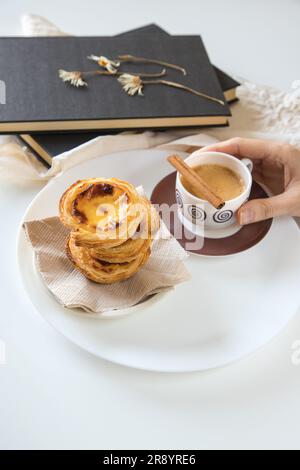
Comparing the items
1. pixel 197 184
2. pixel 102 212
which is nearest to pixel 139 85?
pixel 197 184

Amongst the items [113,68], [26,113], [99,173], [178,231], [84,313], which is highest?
[113,68]

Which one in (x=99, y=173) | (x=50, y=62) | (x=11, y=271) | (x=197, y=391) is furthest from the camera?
(x=50, y=62)

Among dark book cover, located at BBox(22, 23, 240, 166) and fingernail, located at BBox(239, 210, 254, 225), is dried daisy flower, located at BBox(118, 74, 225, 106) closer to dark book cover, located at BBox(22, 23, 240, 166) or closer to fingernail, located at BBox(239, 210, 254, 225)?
dark book cover, located at BBox(22, 23, 240, 166)

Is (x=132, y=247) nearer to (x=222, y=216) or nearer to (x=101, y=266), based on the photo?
(x=101, y=266)

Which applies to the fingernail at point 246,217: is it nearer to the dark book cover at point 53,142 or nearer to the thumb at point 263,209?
the thumb at point 263,209

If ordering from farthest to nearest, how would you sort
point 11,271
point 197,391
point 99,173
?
1. point 99,173
2. point 11,271
3. point 197,391

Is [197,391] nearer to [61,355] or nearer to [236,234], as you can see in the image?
[61,355]

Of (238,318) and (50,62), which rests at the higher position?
(50,62)

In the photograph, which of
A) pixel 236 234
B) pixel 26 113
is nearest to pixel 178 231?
pixel 236 234
